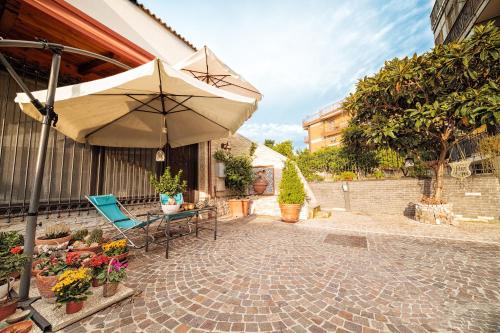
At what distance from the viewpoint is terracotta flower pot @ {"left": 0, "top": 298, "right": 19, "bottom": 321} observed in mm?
A: 1578

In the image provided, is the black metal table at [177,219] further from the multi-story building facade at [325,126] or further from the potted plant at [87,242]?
the multi-story building facade at [325,126]

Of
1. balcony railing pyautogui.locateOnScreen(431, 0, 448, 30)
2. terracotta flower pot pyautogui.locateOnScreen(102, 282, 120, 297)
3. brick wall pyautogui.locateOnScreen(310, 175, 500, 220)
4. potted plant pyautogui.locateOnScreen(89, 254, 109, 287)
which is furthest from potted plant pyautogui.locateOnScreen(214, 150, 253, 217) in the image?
balcony railing pyautogui.locateOnScreen(431, 0, 448, 30)

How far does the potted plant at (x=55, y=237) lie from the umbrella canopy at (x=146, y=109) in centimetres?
150

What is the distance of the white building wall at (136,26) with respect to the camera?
14.6 feet

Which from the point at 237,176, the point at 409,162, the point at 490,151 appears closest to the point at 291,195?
the point at 237,176

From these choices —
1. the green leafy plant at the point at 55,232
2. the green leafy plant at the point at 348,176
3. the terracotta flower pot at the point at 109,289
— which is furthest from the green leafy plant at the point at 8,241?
the green leafy plant at the point at 348,176

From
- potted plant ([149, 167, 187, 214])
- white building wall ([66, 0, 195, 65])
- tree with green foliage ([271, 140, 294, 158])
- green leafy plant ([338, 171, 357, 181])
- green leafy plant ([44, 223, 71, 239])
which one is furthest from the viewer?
tree with green foliage ([271, 140, 294, 158])

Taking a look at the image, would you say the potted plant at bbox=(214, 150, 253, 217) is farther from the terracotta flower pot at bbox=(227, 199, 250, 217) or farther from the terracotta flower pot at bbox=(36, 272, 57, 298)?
the terracotta flower pot at bbox=(36, 272, 57, 298)

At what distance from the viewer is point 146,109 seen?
12.9 ft

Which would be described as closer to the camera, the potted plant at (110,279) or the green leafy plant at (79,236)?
the potted plant at (110,279)

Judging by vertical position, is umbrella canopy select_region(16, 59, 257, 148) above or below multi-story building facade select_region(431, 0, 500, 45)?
below

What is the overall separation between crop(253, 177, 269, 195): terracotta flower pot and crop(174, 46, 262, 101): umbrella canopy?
10.5 feet

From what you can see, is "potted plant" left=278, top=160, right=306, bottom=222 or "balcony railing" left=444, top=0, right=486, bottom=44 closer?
"potted plant" left=278, top=160, right=306, bottom=222

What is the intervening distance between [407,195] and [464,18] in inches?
336
